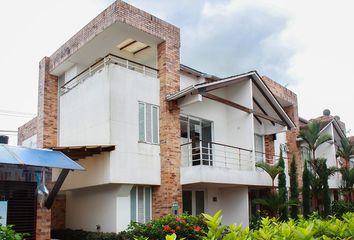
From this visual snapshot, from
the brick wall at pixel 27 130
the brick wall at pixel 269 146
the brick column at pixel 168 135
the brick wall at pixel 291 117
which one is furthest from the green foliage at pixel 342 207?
the brick wall at pixel 27 130

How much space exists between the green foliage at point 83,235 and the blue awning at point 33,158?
2822mm

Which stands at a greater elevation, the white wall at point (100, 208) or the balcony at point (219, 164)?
the balcony at point (219, 164)

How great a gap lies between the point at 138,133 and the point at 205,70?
5803mm

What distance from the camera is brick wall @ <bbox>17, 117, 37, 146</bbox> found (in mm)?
23188

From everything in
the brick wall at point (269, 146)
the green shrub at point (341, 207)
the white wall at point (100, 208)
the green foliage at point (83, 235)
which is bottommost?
the green foliage at point (83, 235)

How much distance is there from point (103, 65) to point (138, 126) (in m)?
2.68

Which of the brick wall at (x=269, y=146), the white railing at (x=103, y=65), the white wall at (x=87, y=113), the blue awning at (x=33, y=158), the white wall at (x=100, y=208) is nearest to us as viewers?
the blue awning at (x=33, y=158)

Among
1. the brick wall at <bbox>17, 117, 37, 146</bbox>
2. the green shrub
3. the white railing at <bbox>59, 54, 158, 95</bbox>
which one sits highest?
the white railing at <bbox>59, 54, 158, 95</bbox>

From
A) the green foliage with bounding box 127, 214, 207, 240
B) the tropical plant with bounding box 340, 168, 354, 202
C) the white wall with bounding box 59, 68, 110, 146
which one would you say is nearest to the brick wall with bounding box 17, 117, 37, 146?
the white wall with bounding box 59, 68, 110, 146

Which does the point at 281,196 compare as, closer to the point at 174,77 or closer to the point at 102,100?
the point at 174,77

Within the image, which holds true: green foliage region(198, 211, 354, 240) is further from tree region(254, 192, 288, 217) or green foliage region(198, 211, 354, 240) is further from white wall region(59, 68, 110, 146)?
tree region(254, 192, 288, 217)

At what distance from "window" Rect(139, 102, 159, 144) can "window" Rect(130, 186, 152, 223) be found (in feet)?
5.94

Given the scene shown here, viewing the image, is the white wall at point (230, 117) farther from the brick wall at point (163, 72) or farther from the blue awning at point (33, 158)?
the blue awning at point (33, 158)

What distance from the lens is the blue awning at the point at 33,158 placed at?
10.7m
